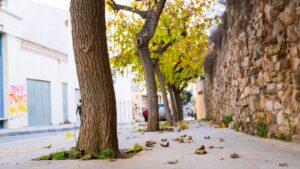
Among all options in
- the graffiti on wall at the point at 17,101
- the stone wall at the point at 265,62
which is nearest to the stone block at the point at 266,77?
the stone wall at the point at 265,62

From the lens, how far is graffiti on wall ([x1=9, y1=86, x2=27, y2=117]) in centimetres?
2261

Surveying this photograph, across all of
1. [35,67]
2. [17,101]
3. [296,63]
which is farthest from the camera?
[35,67]

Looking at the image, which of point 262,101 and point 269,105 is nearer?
point 269,105

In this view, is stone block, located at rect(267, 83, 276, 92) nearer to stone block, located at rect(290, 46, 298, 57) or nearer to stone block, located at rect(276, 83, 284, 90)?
stone block, located at rect(276, 83, 284, 90)

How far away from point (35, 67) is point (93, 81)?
22.0 meters

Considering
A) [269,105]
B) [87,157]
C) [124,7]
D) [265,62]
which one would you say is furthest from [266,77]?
[124,7]

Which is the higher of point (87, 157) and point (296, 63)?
point (296, 63)

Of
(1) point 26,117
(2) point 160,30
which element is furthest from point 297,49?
(1) point 26,117

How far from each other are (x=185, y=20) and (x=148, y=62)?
13.7 feet

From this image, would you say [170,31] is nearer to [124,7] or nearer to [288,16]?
[124,7]

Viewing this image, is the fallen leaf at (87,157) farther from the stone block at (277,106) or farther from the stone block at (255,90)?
the stone block at (255,90)

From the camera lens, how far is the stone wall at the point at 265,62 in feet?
19.5

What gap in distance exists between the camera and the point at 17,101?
76.2ft

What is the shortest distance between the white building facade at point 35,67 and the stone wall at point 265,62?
15.4m
